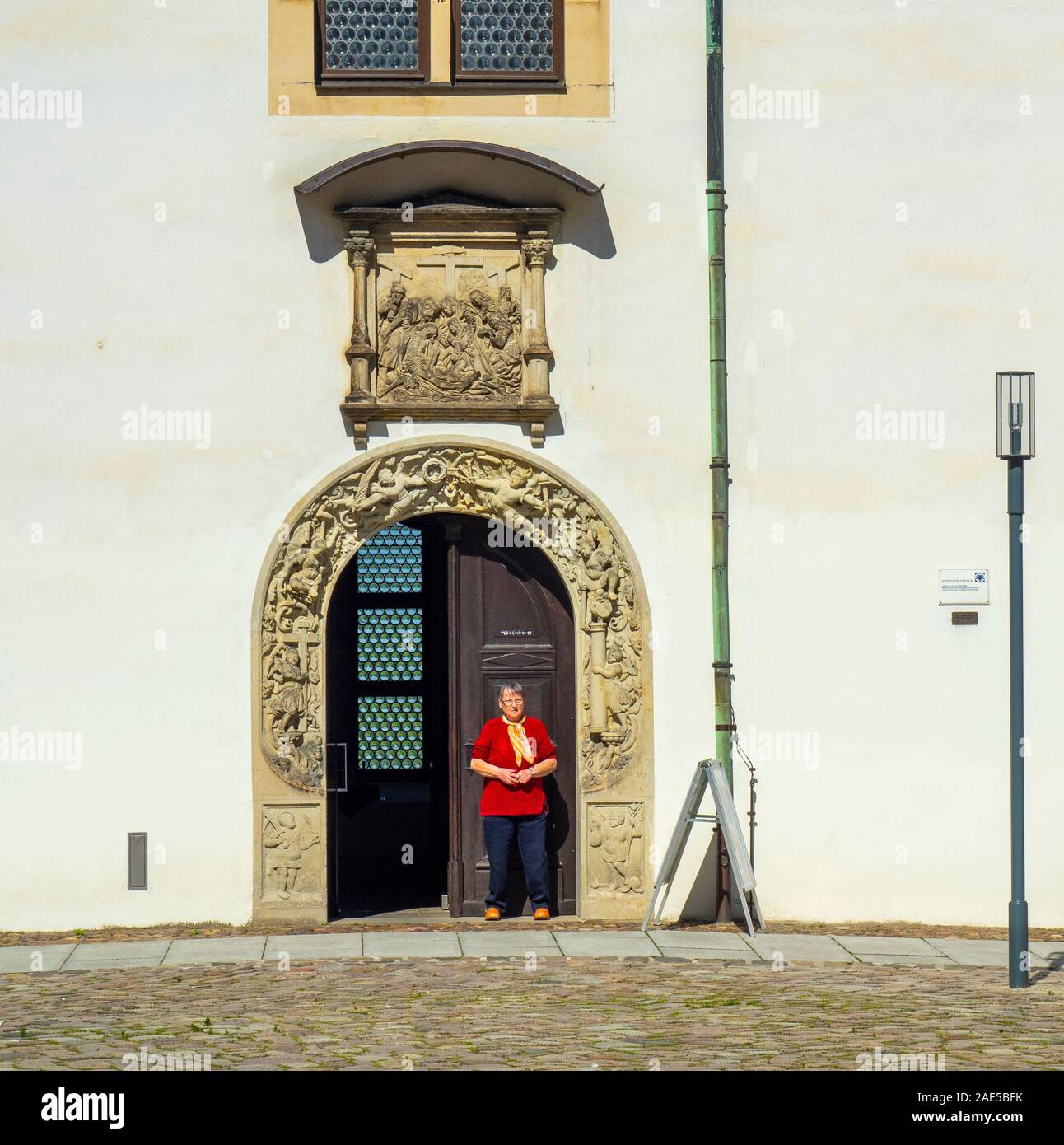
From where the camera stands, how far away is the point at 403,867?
53.2 ft

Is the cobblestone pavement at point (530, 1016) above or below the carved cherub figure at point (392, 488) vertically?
below

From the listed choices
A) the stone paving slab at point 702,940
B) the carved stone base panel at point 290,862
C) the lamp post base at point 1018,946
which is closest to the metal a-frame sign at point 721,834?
the stone paving slab at point 702,940

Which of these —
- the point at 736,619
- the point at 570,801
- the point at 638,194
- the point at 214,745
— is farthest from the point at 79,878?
the point at 638,194

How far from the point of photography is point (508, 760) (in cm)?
1312

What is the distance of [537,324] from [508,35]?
2.02m

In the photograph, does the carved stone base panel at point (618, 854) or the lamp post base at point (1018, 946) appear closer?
the lamp post base at point (1018, 946)

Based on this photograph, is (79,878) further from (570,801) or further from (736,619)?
(736,619)

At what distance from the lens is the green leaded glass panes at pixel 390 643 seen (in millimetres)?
16172

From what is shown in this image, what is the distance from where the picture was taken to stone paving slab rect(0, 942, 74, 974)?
11.6 metres

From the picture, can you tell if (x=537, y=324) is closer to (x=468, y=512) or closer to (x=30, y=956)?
(x=468, y=512)

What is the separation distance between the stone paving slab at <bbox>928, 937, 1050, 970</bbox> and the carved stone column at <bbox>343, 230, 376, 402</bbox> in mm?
5134

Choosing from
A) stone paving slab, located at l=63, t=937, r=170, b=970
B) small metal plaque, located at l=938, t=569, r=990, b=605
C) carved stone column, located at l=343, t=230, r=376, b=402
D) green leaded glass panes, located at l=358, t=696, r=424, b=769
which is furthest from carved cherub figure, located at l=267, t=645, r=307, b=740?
small metal plaque, located at l=938, t=569, r=990, b=605

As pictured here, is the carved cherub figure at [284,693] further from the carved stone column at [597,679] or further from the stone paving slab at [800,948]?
the stone paving slab at [800,948]

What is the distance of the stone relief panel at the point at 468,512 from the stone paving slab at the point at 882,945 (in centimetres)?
184
